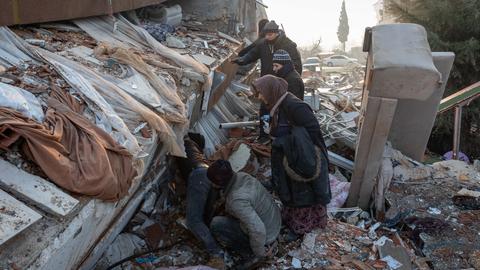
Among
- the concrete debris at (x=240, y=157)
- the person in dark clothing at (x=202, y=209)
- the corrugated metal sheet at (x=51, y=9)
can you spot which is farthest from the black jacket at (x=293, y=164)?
the corrugated metal sheet at (x=51, y=9)

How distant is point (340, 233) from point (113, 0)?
495cm

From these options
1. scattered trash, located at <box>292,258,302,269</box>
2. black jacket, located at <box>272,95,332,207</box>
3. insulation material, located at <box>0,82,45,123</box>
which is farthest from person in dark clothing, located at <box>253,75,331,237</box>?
insulation material, located at <box>0,82,45,123</box>

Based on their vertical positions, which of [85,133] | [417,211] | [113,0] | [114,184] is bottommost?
[417,211]

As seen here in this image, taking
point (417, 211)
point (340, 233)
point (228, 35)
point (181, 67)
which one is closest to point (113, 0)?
point (181, 67)

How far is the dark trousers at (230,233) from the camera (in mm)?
4195

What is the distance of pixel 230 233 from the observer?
13.8 feet

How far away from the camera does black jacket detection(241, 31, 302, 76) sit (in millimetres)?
6727

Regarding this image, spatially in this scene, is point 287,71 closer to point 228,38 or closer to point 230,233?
point 230,233

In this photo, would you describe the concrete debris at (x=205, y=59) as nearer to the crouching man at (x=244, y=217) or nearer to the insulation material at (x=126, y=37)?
the insulation material at (x=126, y=37)

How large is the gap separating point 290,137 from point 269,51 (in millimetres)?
2887

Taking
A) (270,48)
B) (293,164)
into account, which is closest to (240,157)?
(270,48)

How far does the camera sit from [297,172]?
4234mm

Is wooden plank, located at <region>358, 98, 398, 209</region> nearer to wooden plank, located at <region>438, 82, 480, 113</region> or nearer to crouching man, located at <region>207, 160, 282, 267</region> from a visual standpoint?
crouching man, located at <region>207, 160, 282, 267</region>

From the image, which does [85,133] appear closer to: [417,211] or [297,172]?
[297,172]
